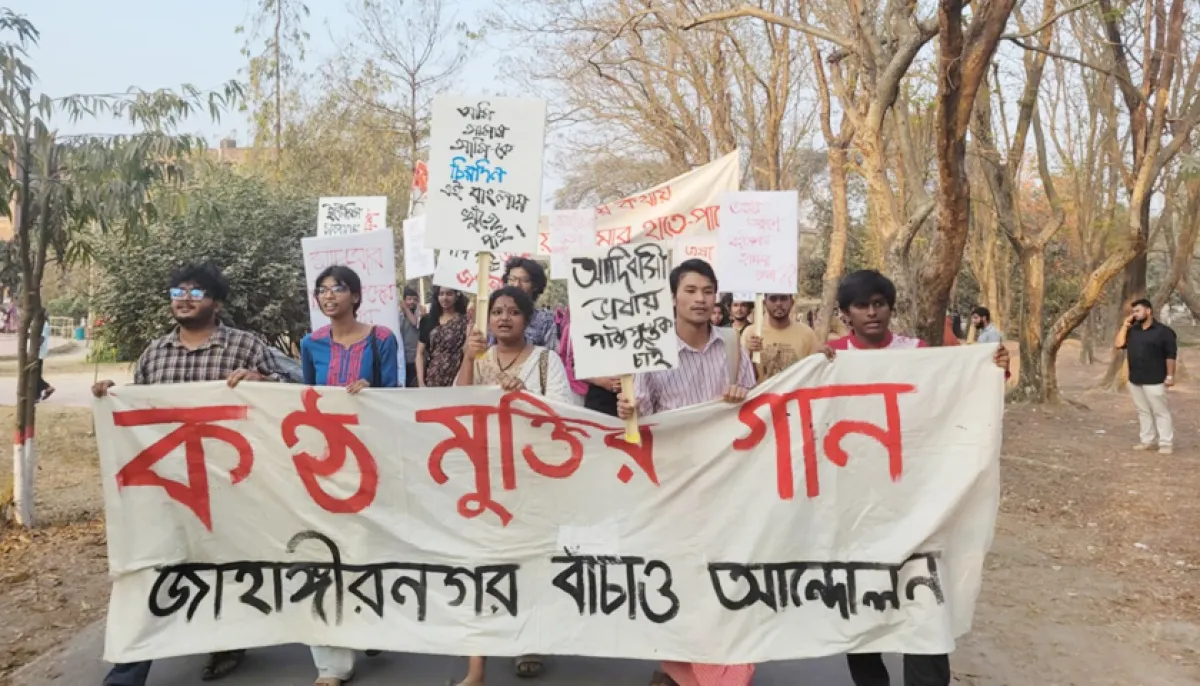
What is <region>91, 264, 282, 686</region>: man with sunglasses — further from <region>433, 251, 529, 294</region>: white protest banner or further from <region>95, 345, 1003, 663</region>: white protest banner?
<region>433, 251, 529, 294</region>: white protest banner

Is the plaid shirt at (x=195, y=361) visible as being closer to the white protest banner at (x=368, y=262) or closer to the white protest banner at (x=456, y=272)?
the white protest banner at (x=368, y=262)

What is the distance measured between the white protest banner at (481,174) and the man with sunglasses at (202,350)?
3.12ft

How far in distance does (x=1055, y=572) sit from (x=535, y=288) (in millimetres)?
3723

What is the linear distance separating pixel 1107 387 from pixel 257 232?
15601mm

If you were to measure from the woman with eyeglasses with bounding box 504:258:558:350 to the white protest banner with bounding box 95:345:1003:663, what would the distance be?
1470mm

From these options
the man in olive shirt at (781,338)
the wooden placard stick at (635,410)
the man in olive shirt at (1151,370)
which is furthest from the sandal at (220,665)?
the man in olive shirt at (1151,370)

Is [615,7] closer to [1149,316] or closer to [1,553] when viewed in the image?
[1149,316]

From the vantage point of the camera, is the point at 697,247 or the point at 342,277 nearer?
the point at 342,277

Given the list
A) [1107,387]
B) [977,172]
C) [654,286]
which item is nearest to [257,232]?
[654,286]

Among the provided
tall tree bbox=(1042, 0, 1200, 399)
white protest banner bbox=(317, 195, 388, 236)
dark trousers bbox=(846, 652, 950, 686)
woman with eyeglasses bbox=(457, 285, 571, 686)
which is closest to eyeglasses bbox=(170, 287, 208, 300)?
woman with eyeglasses bbox=(457, 285, 571, 686)

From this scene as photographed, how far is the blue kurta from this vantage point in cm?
423

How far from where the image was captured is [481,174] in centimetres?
399

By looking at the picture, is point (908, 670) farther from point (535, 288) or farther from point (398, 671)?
point (535, 288)

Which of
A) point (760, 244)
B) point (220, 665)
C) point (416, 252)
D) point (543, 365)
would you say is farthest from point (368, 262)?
point (220, 665)
